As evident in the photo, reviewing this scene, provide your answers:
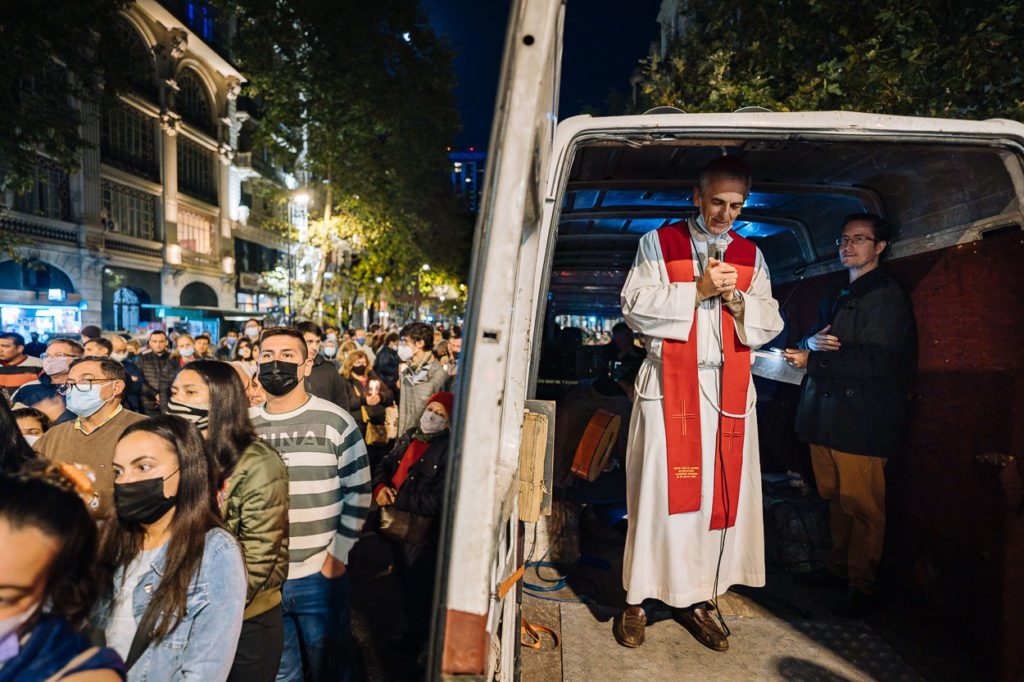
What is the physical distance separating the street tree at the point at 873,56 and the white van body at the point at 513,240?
285cm

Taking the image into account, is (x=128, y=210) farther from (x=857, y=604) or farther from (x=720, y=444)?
(x=857, y=604)

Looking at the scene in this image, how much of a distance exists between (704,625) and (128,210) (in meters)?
31.7

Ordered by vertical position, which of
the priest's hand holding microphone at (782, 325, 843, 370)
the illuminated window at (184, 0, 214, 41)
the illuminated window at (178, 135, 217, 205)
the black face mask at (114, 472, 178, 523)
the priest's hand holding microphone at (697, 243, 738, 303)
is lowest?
the black face mask at (114, 472, 178, 523)

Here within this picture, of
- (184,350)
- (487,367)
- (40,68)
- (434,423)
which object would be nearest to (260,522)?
(434,423)

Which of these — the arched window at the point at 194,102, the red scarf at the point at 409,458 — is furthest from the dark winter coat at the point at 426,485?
the arched window at the point at 194,102

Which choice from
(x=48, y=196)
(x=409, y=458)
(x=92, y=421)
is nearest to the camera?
(x=92, y=421)

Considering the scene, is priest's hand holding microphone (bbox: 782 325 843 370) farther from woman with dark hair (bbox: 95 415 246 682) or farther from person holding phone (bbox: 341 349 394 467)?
person holding phone (bbox: 341 349 394 467)

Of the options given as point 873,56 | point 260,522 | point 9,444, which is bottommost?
point 260,522

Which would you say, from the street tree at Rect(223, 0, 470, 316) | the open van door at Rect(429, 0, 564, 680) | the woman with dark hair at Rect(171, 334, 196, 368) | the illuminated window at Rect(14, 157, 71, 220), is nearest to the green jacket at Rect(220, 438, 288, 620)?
the open van door at Rect(429, 0, 564, 680)

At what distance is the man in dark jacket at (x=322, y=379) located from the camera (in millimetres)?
5777

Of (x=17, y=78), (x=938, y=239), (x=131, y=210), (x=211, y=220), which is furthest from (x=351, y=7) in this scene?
(x=938, y=239)

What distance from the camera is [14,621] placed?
1.27 meters

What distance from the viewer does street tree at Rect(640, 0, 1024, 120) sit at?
4691 millimetres

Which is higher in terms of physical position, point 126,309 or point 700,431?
point 700,431
